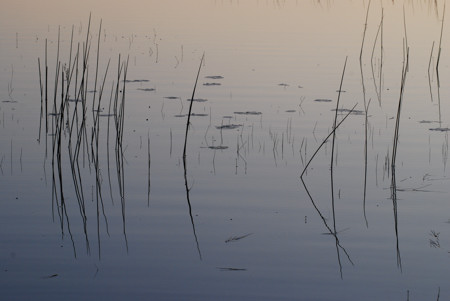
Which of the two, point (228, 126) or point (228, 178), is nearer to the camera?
Answer: point (228, 178)

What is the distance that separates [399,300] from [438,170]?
1.93m

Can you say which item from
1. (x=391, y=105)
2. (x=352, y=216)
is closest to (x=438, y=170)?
(x=352, y=216)

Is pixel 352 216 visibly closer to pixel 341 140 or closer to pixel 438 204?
pixel 438 204

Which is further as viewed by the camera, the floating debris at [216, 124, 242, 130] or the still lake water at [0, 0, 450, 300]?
the floating debris at [216, 124, 242, 130]

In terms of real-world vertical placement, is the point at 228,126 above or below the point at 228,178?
above

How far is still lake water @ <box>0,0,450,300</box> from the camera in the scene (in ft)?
11.8

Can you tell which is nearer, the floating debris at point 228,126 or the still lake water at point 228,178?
the still lake water at point 228,178

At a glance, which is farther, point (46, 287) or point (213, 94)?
point (213, 94)

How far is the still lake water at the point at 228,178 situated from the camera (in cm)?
360

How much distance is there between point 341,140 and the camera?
19.1 feet

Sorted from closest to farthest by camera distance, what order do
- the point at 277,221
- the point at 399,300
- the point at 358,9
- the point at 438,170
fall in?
1. the point at 399,300
2. the point at 277,221
3. the point at 438,170
4. the point at 358,9

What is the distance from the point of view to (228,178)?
502 cm

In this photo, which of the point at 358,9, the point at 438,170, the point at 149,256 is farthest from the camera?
the point at 358,9

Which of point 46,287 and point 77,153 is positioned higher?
point 77,153
